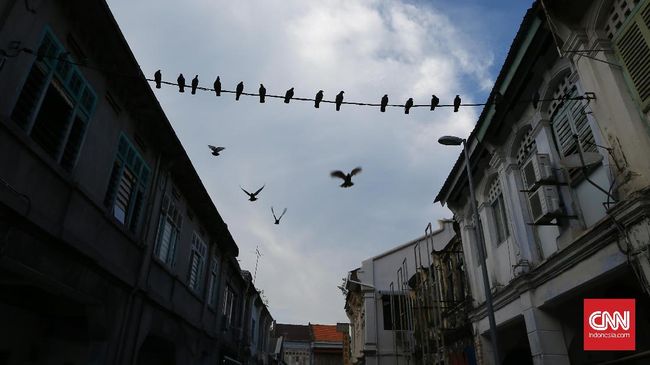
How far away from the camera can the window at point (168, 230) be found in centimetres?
1096

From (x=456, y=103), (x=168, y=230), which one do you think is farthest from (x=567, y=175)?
(x=168, y=230)

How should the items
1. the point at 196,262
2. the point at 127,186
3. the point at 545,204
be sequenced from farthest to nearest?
the point at 196,262 < the point at 127,186 < the point at 545,204

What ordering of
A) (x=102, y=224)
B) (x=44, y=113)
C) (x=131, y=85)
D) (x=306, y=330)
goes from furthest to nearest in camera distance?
(x=306, y=330), (x=131, y=85), (x=102, y=224), (x=44, y=113)

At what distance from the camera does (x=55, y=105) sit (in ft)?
22.1

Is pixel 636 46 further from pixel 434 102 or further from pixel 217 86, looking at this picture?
pixel 217 86

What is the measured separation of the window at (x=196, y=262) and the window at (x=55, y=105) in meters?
7.01

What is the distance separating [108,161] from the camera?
8281 mm

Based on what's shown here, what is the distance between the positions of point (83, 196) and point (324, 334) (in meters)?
41.7

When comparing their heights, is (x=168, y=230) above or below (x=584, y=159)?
above

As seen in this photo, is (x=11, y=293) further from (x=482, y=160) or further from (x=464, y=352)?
(x=464, y=352)

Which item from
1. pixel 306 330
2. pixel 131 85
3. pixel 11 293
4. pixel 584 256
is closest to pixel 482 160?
pixel 584 256

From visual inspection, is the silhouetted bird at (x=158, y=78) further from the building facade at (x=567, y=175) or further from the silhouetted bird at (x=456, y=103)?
the building facade at (x=567, y=175)

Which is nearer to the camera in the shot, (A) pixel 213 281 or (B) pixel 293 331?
(A) pixel 213 281

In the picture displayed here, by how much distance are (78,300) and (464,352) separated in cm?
1118
